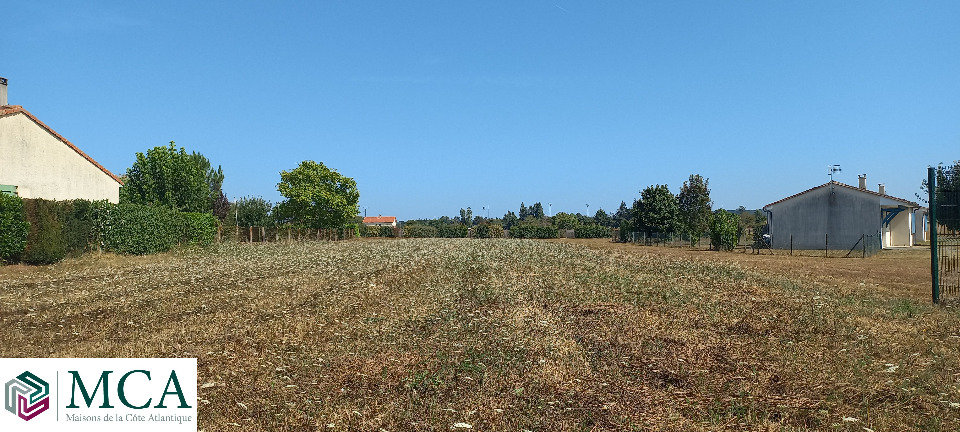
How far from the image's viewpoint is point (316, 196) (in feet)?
210

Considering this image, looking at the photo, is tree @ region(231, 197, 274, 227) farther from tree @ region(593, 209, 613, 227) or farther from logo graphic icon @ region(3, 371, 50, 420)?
tree @ region(593, 209, 613, 227)

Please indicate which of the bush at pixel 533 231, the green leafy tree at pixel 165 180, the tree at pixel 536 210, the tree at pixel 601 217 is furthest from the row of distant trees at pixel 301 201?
the tree at pixel 536 210

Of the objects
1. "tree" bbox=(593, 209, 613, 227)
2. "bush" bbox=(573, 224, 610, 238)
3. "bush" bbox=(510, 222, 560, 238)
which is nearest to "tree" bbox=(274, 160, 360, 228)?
"bush" bbox=(510, 222, 560, 238)

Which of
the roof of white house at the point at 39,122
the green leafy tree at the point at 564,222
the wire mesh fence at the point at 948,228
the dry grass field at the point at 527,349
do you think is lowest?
the dry grass field at the point at 527,349

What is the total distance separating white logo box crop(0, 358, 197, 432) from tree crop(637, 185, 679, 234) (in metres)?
59.2

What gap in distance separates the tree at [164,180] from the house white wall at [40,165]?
35.6ft

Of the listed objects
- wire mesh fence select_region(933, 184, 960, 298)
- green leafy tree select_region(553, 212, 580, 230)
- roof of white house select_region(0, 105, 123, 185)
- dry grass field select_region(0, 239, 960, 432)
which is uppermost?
roof of white house select_region(0, 105, 123, 185)

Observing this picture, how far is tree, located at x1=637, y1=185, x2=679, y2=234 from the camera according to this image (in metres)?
59.9

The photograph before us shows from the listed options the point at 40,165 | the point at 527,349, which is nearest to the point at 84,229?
the point at 40,165

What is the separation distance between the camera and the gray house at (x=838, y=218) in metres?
38.1

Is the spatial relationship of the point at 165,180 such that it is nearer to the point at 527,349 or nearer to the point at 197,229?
the point at 197,229

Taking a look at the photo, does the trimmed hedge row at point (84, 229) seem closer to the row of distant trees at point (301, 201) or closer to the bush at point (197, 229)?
the bush at point (197, 229)

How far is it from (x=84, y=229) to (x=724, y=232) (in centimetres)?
3725

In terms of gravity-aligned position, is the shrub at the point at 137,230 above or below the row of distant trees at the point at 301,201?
below
